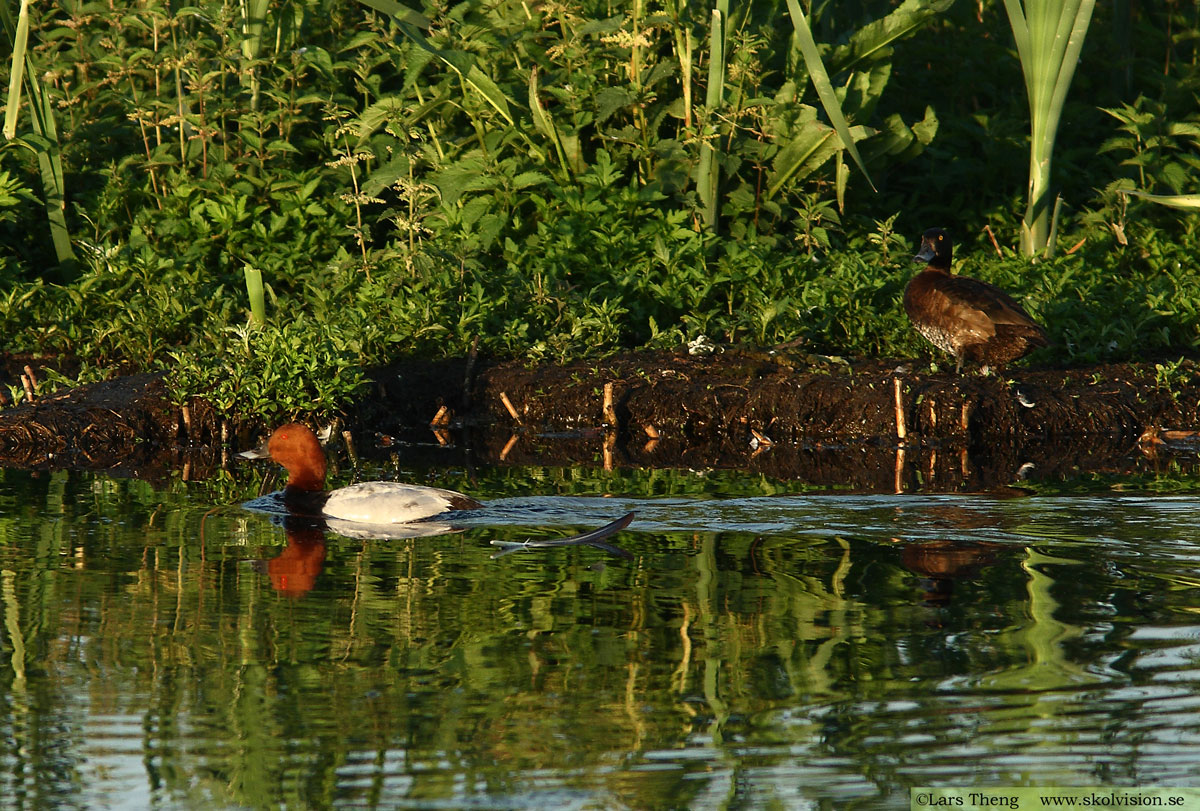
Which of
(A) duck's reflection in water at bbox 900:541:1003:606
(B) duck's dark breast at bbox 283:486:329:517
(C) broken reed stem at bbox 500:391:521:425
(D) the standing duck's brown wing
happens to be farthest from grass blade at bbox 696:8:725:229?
(A) duck's reflection in water at bbox 900:541:1003:606

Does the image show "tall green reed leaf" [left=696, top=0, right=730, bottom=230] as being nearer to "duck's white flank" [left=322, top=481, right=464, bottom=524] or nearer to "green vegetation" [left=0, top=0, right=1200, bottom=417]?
"green vegetation" [left=0, top=0, right=1200, bottom=417]

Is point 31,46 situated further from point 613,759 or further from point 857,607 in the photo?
point 613,759

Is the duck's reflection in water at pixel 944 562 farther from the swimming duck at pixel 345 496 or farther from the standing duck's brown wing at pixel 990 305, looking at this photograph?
the standing duck's brown wing at pixel 990 305

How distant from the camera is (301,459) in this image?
25.4 feet

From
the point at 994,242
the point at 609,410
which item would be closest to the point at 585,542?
the point at 609,410

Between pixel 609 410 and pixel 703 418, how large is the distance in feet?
2.04

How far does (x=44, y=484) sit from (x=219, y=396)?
1.51m

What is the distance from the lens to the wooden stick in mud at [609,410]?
32.6ft

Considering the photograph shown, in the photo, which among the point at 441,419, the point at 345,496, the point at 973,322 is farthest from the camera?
the point at 441,419

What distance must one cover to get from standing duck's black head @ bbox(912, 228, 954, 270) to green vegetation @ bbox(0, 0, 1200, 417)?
21.7 inches

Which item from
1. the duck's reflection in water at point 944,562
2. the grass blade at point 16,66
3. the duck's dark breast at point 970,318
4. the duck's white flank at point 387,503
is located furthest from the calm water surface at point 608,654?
the duck's dark breast at point 970,318

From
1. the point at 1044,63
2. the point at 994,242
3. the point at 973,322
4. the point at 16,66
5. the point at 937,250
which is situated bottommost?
the point at 973,322

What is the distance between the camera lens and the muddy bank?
920 centimetres

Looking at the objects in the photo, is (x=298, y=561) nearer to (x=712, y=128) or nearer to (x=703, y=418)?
(x=703, y=418)
